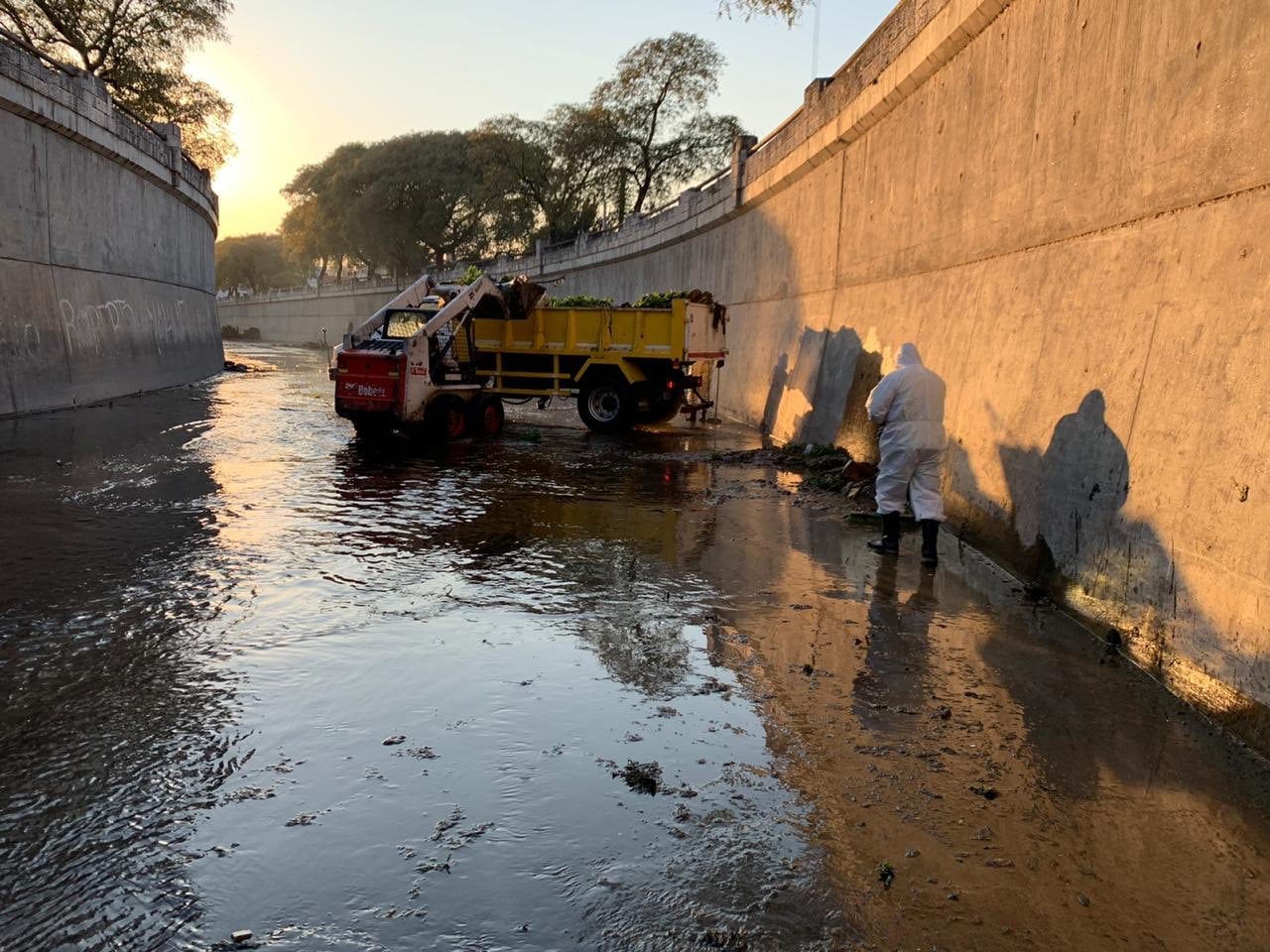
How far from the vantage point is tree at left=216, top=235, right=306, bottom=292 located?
100000 millimetres

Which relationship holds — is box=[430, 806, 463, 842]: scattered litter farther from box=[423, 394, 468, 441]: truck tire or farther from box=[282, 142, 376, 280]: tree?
box=[282, 142, 376, 280]: tree

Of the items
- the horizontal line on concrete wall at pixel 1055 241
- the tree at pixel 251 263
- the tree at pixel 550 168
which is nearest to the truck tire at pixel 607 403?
the horizontal line on concrete wall at pixel 1055 241

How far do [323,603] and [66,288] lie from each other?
14309 millimetres

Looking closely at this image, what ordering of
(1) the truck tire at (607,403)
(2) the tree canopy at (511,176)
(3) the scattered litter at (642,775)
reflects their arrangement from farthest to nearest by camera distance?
(2) the tree canopy at (511,176) < (1) the truck tire at (607,403) < (3) the scattered litter at (642,775)

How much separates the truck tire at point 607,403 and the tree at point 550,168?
34.0m

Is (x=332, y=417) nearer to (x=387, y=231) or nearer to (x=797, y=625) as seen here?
(x=797, y=625)

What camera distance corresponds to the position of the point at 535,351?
49.0 feet

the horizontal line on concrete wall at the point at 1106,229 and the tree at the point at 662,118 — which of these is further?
the tree at the point at 662,118

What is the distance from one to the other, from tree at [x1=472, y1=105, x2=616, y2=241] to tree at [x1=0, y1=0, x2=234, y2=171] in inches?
696

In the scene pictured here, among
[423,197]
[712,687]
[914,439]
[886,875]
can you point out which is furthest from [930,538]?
[423,197]

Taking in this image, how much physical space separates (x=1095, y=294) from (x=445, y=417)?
9481mm

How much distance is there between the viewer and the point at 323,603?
5.19 m

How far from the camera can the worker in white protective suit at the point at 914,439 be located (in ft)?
22.1

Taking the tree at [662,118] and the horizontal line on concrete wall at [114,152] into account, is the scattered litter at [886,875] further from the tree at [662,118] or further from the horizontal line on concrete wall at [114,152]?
the tree at [662,118]
